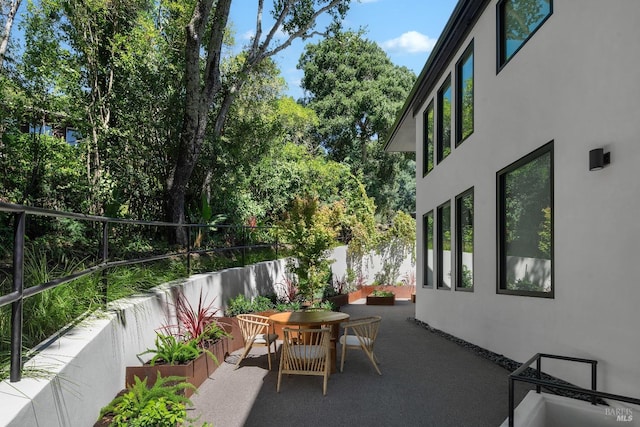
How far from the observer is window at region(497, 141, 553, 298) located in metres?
5.40

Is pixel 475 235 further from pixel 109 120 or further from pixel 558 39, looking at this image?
pixel 109 120

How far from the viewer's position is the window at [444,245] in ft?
31.6

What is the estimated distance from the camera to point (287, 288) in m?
12.4

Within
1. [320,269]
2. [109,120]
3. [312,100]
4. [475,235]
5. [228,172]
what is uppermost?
[312,100]

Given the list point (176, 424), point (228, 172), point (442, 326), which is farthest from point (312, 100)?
point (176, 424)

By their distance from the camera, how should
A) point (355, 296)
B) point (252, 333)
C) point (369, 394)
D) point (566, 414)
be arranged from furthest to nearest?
point (355, 296) → point (252, 333) → point (369, 394) → point (566, 414)

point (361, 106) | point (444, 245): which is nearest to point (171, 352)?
point (444, 245)

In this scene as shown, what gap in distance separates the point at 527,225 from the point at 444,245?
13.4 ft

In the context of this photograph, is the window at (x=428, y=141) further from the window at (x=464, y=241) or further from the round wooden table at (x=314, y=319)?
the round wooden table at (x=314, y=319)

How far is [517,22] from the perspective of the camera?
6492mm

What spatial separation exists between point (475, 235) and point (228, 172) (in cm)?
761

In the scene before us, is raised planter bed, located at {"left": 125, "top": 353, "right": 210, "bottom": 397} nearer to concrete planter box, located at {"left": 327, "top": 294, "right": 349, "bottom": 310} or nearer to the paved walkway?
the paved walkway

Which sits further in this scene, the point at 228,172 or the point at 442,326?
the point at 228,172

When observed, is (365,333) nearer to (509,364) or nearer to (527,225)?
(509,364)
